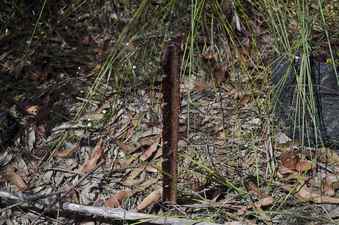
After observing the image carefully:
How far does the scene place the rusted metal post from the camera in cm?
131

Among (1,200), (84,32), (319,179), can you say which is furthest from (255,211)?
(84,32)

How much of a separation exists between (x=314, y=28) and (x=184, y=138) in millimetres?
577

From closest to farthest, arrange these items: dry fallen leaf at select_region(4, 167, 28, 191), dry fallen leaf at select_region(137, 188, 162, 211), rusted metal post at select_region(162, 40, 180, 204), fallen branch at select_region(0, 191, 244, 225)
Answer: rusted metal post at select_region(162, 40, 180, 204) < fallen branch at select_region(0, 191, 244, 225) < dry fallen leaf at select_region(137, 188, 162, 211) < dry fallen leaf at select_region(4, 167, 28, 191)

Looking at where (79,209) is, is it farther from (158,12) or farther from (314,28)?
(314,28)

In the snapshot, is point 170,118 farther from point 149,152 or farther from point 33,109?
point 33,109

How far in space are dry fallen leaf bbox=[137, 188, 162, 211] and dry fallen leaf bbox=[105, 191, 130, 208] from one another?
0.05 metres

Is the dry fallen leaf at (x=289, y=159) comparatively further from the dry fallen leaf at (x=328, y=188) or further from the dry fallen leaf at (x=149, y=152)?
the dry fallen leaf at (x=149, y=152)

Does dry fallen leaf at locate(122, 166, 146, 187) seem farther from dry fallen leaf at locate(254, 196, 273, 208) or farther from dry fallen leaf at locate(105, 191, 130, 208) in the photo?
dry fallen leaf at locate(254, 196, 273, 208)

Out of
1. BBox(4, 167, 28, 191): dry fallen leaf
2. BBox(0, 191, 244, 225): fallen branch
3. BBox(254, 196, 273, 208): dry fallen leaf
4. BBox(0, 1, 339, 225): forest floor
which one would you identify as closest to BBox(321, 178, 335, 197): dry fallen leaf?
BBox(0, 1, 339, 225): forest floor

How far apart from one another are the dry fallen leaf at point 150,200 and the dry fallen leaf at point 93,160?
0.69 ft

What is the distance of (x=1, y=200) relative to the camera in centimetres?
154

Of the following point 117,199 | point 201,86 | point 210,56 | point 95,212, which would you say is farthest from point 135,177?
point 210,56

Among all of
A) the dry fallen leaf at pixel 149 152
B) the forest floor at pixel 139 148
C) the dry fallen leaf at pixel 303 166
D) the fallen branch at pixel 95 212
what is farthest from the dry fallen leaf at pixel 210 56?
the fallen branch at pixel 95 212

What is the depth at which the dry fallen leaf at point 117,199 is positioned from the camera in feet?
5.15
